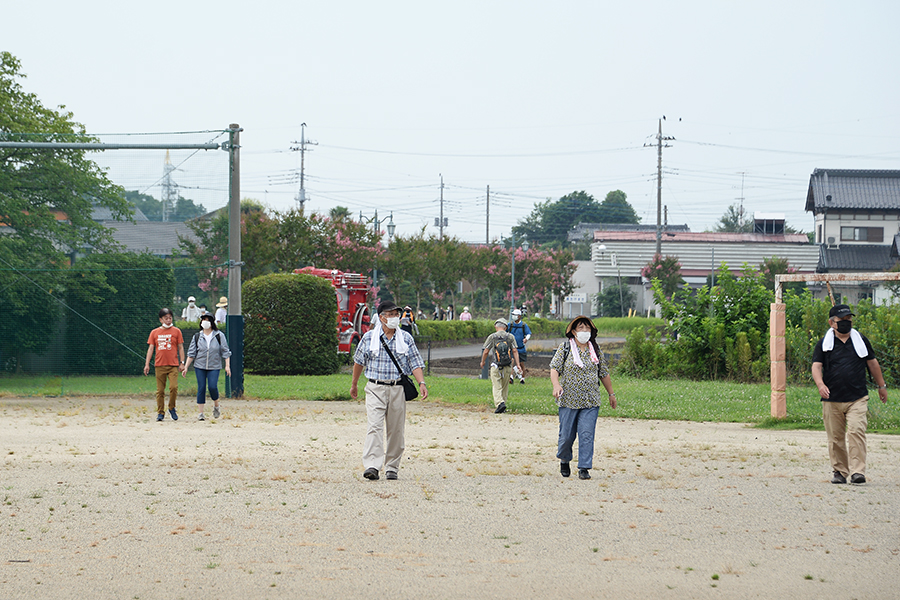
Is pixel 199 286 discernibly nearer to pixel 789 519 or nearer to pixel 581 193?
pixel 789 519

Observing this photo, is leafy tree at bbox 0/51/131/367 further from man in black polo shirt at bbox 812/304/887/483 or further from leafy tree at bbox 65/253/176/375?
man in black polo shirt at bbox 812/304/887/483

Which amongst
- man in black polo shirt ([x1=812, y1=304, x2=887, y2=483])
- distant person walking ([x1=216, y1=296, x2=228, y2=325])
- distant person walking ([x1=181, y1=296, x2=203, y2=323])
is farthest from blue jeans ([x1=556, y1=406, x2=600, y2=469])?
distant person walking ([x1=216, y1=296, x2=228, y2=325])

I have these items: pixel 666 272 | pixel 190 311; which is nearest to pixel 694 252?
pixel 666 272

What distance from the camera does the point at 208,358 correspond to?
1477cm

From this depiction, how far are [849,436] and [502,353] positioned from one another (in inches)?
281

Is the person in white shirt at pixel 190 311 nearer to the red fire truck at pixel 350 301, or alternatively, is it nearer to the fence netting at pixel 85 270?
the fence netting at pixel 85 270

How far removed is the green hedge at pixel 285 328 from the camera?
74.7 feet

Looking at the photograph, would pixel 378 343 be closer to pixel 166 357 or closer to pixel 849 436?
pixel 849 436

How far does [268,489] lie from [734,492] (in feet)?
13.8

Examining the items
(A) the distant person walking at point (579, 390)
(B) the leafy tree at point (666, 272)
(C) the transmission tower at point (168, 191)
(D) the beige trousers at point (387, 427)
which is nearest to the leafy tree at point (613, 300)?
(B) the leafy tree at point (666, 272)

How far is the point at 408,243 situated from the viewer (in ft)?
147

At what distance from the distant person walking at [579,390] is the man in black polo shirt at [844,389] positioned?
2.13 metres

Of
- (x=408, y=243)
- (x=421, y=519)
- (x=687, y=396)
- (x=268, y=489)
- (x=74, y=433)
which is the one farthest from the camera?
(x=408, y=243)

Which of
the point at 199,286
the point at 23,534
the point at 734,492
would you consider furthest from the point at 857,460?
the point at 199,286
